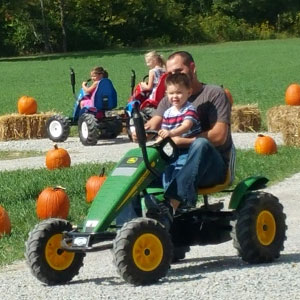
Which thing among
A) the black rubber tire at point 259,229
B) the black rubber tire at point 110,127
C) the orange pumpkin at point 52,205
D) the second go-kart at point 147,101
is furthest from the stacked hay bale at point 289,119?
the black rubber tire at point 259,229

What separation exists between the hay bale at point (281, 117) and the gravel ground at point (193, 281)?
29.6 feet

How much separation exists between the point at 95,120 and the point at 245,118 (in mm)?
3364

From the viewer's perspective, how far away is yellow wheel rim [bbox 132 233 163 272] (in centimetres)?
746

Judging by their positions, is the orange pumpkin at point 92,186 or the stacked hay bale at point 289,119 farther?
the stacked hay bale at point 289,119

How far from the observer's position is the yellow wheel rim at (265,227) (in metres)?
8.19

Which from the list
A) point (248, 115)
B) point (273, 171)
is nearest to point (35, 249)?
point (273, 171)

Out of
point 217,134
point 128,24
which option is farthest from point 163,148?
point 128,24

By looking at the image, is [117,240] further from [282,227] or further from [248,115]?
[248,115]

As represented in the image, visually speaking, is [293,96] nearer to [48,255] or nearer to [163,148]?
[163,148]

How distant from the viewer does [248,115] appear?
20969 millimetres

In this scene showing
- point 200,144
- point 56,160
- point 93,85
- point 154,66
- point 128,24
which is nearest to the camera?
point 200,144

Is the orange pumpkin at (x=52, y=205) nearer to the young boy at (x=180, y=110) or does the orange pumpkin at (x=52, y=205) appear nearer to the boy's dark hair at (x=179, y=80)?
the young boy at (x=180, y=110)

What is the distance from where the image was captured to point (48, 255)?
304 inches

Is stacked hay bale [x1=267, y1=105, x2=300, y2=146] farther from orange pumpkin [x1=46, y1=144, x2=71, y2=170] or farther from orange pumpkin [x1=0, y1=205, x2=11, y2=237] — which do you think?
orange pumpkin [x1=0, y1=205, x2=11, y2=237]
